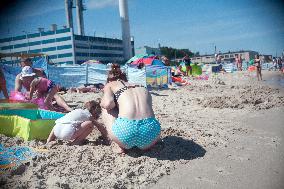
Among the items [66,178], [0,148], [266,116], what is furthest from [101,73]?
[66,178]

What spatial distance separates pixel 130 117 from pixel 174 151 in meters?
0.74

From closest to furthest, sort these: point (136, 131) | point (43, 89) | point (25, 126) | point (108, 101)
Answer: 1. point (136, 131)
2. point (108, 101)
3. point (25, 126)
4. point (43, 89)

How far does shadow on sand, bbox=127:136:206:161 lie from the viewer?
3.38m

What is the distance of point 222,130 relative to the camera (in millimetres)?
4570

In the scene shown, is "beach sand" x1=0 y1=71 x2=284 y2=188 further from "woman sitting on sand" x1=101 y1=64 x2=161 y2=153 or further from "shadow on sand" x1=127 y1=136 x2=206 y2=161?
"woman sitting on sand" x1=101 y1=64 x2=161 y2=153

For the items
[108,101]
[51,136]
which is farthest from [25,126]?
[108,101]

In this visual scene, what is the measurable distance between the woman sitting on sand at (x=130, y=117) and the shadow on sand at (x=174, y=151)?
0.14 m

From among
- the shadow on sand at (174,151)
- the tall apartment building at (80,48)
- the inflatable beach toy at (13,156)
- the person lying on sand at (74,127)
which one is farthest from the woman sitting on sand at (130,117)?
the tall apartment building at (80,48)

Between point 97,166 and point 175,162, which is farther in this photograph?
point 175,162

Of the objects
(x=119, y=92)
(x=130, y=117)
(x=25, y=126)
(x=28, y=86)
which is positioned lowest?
(x=25, y=126)

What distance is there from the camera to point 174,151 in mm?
3529

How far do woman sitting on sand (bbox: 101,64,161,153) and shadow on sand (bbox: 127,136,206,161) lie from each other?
0.14 m

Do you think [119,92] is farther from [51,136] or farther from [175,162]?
[51,136]

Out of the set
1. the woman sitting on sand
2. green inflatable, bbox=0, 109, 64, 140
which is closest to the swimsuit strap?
the woman sitting on sand
